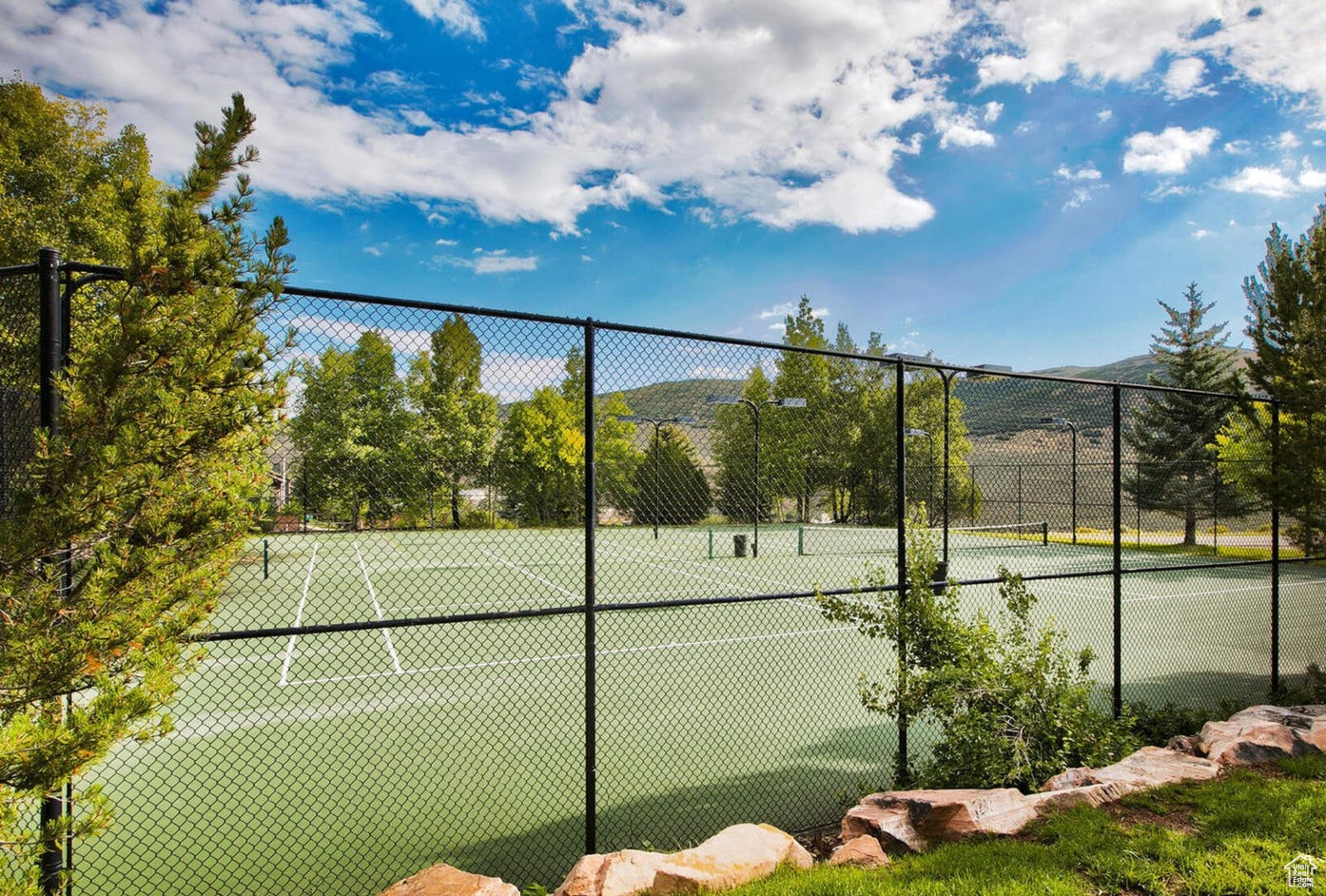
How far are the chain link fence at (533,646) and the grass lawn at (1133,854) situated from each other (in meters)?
1.11

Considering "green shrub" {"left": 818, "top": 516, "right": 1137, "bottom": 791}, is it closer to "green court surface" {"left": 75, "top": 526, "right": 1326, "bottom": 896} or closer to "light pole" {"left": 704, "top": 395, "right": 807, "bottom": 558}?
"green court surface" {"left": 75, "top": 526, "right": 1326, "bottom": 896}

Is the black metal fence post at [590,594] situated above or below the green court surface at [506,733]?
above

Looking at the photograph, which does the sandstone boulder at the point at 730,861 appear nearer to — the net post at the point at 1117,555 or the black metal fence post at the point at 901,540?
the black metal fence post at the point at 901,540

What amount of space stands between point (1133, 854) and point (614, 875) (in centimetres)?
224

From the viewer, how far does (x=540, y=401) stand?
401cm

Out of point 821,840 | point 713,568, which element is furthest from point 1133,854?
point 713,568

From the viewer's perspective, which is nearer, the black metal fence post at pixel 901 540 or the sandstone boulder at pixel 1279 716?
the black metal fence post at pixel 901 540

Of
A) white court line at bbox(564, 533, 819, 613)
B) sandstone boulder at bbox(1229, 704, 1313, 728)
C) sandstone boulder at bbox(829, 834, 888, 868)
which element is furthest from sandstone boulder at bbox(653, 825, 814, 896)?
white court line at bbox(564, 533, 819, 613)

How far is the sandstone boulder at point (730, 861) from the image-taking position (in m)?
2.66

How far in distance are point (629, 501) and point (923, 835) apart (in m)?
→ 3.09

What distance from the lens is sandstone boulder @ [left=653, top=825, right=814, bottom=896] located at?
8.74 feet

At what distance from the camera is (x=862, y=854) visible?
3.00m
